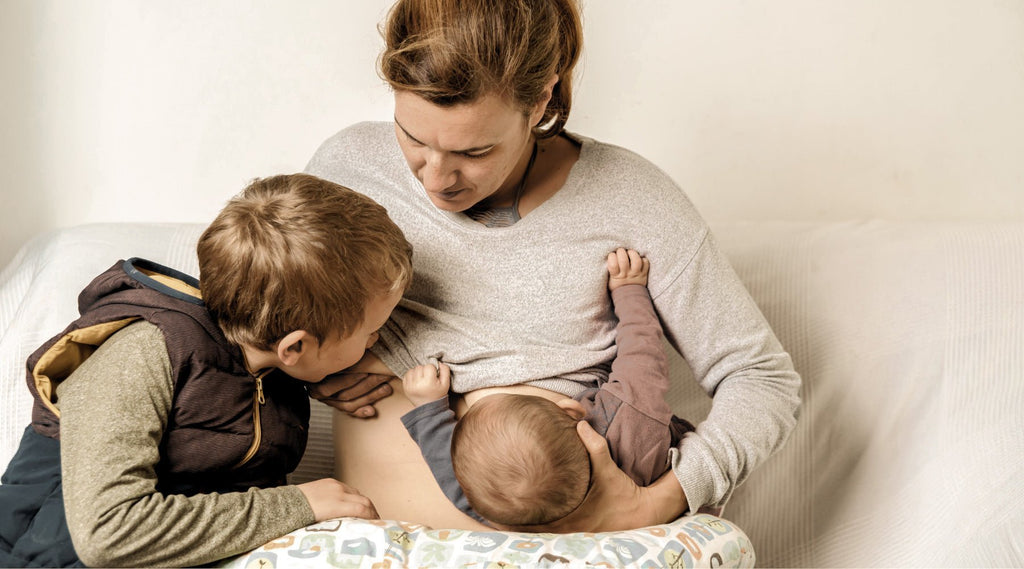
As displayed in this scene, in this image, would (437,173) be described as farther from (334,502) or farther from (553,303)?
(334,502)

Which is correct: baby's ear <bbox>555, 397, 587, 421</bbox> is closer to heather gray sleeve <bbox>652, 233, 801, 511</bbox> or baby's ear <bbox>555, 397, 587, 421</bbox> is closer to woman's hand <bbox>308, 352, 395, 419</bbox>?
→ heather gray sleeve <bbox>652, 233, 801, 511</bbox>

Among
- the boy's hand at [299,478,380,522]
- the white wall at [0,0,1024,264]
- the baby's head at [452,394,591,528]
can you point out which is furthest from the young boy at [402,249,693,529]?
the white wall at [0,0,1024,264]

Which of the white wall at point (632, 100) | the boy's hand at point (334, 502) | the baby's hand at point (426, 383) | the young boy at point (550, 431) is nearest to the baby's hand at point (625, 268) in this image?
the young boy at point (550, 431)

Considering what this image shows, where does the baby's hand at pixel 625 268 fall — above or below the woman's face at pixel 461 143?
below

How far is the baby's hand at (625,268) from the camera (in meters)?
1.56

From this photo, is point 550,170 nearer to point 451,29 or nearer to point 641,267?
point 641,267

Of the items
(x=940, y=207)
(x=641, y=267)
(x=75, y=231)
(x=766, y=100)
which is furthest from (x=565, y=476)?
(x=940, y=207)

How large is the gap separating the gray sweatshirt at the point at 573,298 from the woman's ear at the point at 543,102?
0.56ft

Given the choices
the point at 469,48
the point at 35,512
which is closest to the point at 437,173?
the point at 469,48

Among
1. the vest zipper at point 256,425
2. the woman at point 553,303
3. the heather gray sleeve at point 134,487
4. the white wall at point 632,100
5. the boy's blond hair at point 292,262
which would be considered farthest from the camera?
the white wall at point 632,100

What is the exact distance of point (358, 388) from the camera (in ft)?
5.02

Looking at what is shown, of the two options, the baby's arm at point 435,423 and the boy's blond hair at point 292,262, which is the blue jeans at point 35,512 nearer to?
the boy's blond hair at point 292,262

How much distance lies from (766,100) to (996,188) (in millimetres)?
657

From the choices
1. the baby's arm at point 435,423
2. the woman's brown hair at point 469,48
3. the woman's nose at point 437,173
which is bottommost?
the baby's arm at point 435,423
